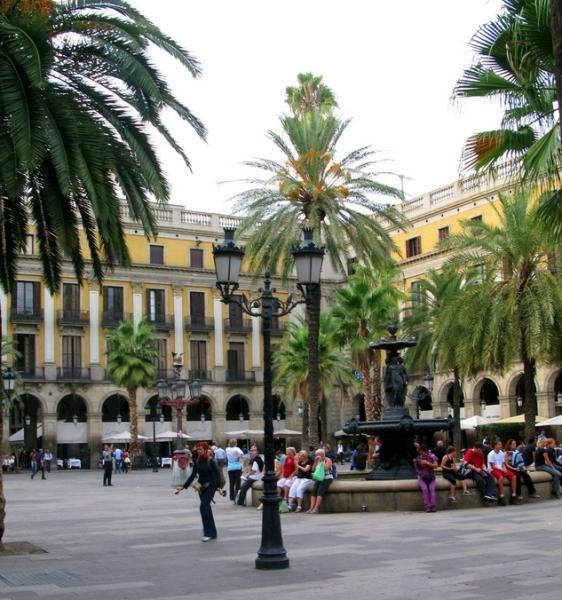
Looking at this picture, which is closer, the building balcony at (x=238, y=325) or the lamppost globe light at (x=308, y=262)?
the lamppost globe light at (x=308, y=262)

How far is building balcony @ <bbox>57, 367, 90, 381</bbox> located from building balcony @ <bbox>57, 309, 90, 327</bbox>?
2.74 meters

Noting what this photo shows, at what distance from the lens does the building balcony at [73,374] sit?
55594 millimetres

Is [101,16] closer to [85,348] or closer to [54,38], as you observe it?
[54,38]

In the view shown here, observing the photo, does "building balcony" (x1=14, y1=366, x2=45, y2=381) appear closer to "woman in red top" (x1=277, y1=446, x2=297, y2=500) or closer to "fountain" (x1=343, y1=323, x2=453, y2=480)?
"fountain" (x1=343, y1=323, x2=453, y2=480)

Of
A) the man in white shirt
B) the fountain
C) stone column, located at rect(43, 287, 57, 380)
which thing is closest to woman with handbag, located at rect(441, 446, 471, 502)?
the man in white shirt

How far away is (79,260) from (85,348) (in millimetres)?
43086

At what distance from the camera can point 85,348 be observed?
5678cm

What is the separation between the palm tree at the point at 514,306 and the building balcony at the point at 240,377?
117 feet

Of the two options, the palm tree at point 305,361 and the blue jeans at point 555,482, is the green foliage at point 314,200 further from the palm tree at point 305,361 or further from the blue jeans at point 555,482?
the palm tree at point 305,361

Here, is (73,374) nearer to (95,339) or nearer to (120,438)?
(95,339)

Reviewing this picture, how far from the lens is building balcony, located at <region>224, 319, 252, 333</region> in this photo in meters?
61.7

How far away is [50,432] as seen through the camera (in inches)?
2152

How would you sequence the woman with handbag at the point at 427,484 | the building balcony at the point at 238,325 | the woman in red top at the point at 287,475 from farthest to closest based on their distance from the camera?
the building balcony at the point at 238,325, the woman in red top at the point at 287,475, the woman with handbag at the point at 427,484

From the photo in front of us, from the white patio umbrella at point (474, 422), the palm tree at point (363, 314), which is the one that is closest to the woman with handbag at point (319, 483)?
the palm tree at point (363, 314)
